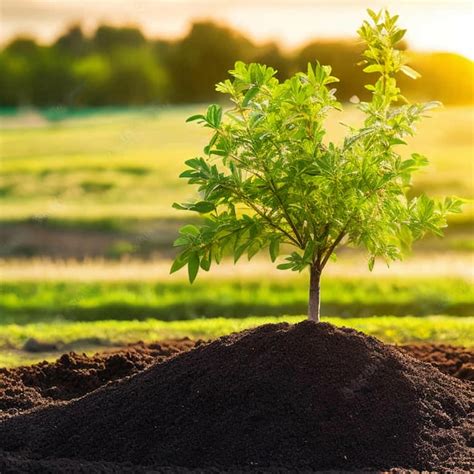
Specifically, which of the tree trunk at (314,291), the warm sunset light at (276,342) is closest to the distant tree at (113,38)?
the warm sunset light at (276,342)

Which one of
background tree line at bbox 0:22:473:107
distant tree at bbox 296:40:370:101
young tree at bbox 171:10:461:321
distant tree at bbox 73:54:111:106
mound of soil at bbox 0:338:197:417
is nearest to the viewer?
young tree at bbox 171:10:461:321

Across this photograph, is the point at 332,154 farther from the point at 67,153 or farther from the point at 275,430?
the point at 67,153

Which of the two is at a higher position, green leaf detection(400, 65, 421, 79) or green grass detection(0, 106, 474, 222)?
green grass detection(0, 106, 474, 222)

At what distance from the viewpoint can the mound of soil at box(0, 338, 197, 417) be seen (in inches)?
342

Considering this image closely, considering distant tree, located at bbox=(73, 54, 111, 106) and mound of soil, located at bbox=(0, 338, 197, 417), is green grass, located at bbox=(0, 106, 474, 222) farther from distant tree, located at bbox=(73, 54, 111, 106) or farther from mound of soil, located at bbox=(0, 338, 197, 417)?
mound of soil, located at bbox=(0, 338, 197, 417)

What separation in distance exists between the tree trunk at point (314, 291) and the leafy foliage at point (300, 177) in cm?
24

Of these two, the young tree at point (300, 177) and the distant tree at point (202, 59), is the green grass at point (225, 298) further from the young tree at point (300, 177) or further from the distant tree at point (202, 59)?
the distant tree at point (202, 59)

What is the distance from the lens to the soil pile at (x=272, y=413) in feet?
22.5

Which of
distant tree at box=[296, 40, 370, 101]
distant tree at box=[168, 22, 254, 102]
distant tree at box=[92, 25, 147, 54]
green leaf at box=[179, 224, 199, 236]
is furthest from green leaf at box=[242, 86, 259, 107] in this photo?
distant tree at box=[92, 25, 147, 54]

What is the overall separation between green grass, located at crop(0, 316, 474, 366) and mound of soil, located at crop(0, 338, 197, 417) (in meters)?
1.80

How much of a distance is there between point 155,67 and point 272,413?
5746 cm

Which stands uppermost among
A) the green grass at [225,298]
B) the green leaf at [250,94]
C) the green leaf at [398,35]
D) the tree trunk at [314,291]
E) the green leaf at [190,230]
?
the green leaf at [398,35]

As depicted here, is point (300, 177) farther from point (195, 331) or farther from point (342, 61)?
point (342, 61)

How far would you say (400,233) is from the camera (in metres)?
7.83
